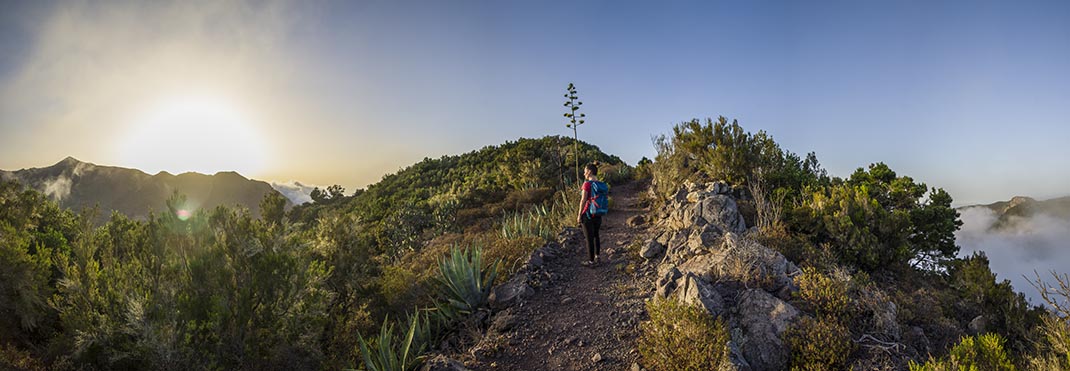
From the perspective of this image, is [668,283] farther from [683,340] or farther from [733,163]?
[733,163]

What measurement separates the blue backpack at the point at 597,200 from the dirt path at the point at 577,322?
101cm

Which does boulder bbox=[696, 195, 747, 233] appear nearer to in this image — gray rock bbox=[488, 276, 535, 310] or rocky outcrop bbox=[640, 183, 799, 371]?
rocky outcrop bbox=[640, 183, 799, 371]

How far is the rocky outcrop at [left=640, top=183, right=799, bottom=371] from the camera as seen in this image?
475 cm

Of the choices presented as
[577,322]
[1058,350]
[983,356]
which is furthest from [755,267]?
Result: [1058,350]

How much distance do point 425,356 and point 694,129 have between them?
10591 mm

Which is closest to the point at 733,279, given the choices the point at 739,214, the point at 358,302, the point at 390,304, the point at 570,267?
the point at 570,267

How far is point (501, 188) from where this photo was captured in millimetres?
19000

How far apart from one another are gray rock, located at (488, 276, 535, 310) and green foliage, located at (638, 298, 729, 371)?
1.96 m

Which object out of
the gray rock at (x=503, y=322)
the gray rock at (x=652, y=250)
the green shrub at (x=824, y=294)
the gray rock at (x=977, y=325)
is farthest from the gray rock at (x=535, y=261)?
the gray rock at (x=977, y=325)

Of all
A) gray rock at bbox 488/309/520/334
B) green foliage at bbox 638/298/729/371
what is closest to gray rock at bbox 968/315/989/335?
green foliage at bbox 638/298/729/371

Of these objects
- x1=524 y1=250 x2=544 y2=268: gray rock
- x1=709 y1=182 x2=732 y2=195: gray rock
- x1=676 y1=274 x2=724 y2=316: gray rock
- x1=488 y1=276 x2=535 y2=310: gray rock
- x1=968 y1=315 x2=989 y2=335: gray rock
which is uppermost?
x1=709 y1=182 x2=732 y2=195: gray rock

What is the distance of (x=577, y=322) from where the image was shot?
5824 millimetres

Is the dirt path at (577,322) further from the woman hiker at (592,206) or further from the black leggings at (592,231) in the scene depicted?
the woman hiker at (592,206)

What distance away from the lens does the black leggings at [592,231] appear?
787 centimetres
